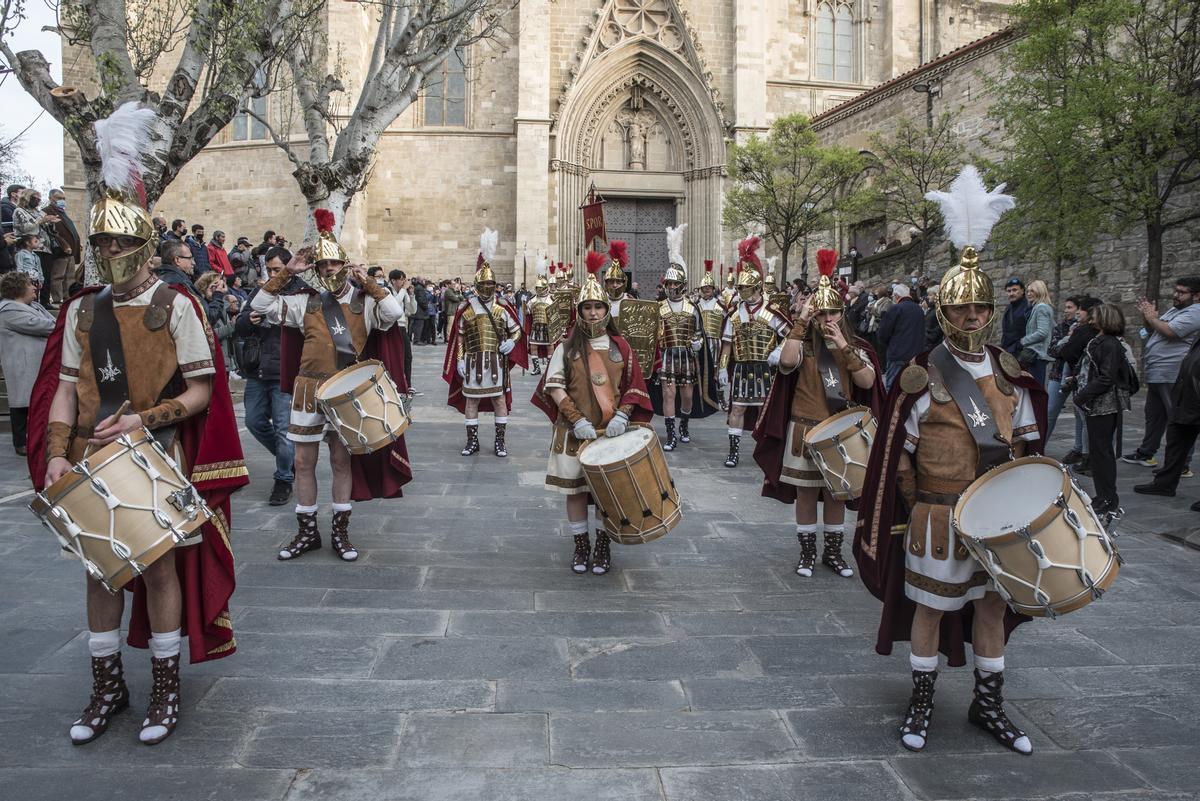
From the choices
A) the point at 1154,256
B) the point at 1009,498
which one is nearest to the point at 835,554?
the point at 1009,498

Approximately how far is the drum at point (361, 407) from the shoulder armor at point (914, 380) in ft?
10.8

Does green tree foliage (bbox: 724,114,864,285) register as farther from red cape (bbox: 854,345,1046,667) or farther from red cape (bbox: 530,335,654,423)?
red cape (bbox: 854,345,1046,667)

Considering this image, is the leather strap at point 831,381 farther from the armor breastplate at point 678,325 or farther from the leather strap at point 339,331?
the armor breastplate at point 678,325

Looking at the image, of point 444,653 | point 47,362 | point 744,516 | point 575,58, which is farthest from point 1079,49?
point 575,58

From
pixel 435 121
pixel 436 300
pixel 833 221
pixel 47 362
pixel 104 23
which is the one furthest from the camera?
pixel 435 121

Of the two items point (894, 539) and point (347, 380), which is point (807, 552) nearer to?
point (894, 539)

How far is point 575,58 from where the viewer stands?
98.0ft

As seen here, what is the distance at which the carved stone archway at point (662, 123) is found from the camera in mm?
29750

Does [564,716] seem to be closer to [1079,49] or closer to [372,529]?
[372,529]

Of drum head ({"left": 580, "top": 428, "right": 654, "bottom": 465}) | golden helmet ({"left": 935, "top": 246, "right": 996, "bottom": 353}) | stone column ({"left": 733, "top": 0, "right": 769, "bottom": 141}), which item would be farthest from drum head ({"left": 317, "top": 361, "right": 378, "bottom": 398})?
stone column ({"left": 733, "top": 0, "right": 769, "bottom": 141})

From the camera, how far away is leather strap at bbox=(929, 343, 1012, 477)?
367 cm

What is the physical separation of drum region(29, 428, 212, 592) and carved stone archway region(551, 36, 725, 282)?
2698 centimetres

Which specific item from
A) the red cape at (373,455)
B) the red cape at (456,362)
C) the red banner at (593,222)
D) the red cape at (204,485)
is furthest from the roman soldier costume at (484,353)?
the red cape at (204,485)

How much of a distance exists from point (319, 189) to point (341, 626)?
10.9 m
